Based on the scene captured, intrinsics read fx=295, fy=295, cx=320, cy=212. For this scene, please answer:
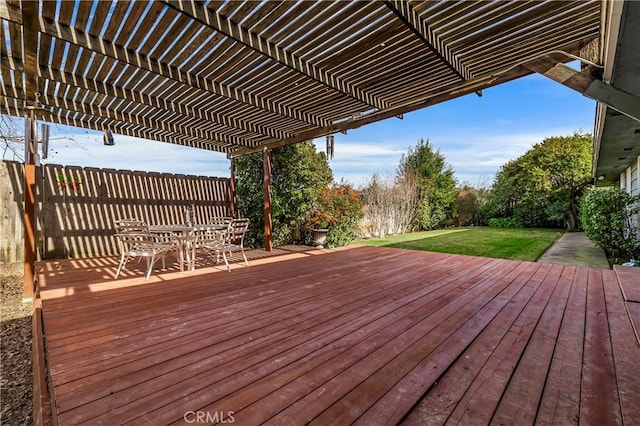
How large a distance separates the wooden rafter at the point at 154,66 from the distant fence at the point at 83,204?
379cm

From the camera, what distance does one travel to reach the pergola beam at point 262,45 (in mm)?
2555

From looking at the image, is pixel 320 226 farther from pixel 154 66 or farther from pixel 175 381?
pixel 175 381

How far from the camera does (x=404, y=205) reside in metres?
12.5

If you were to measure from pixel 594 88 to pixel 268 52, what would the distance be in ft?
10.0

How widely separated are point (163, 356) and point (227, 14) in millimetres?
2889

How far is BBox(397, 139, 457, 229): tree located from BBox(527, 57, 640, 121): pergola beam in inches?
414

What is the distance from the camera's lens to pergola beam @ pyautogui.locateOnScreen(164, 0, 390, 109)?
2555 mm

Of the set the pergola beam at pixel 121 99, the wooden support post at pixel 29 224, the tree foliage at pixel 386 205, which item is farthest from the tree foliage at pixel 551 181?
the wooden support post at pixel 29 224

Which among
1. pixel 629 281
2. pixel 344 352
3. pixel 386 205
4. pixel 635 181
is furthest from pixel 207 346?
pixel 386 205

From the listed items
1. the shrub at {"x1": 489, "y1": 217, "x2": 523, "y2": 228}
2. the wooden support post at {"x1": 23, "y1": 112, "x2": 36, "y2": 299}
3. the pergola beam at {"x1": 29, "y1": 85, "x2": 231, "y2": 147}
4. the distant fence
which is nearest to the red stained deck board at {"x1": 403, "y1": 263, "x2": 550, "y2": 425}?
the wooden support post at {"x1": 23, "y1": 112, "x2": 36, "y2": 299}

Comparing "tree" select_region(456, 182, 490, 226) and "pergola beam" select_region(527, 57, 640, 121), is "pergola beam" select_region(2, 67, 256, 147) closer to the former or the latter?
"pergola beam" select_region(527, 57, 640, 121)

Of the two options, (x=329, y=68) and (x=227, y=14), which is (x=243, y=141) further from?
(x=227, y=14)

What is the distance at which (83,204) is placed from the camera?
600 cm

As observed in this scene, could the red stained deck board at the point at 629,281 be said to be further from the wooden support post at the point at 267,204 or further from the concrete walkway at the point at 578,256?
the wooden support post at the point at 267,204
